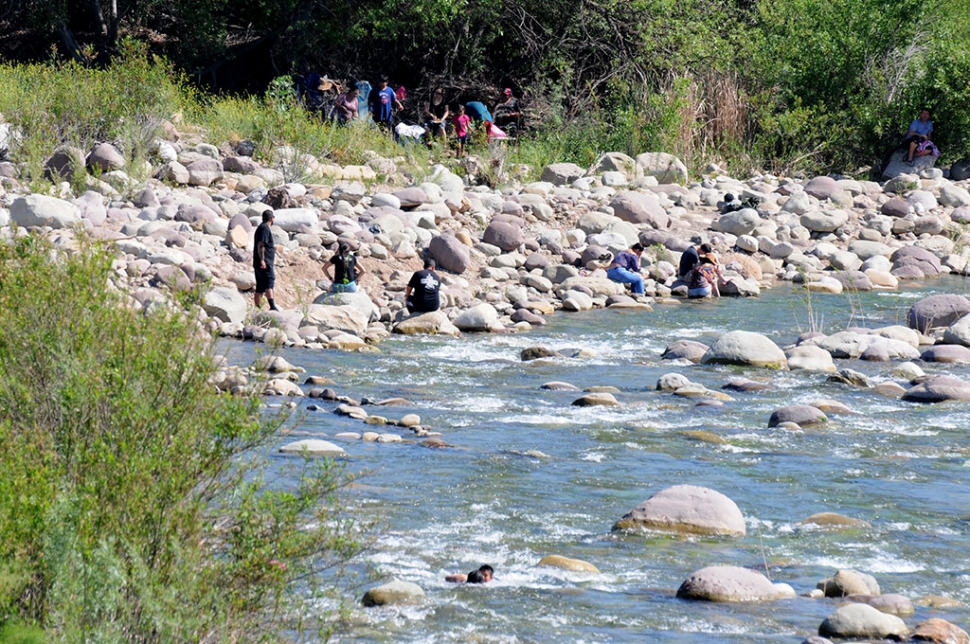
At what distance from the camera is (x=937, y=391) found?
11.4 metres

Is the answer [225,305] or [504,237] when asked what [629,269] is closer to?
[504,237]

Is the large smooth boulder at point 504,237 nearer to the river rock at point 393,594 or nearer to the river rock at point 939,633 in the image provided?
the river rock at point 393,594

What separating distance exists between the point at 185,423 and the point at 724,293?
14455 mm

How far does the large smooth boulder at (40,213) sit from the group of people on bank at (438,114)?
876 cm

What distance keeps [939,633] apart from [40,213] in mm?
12254

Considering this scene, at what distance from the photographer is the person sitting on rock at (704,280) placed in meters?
18.1

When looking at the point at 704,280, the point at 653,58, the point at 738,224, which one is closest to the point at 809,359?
the point at 704,280

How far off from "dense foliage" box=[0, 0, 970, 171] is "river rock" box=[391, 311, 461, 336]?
1085cm

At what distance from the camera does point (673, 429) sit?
33.6ft

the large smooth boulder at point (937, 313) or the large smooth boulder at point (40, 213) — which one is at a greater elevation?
the large smooth boulder at point (40, 213)

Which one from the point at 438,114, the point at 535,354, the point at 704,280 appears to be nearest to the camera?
the point at 535,354

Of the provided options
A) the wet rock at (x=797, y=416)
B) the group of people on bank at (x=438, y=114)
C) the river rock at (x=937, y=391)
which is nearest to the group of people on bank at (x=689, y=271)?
the group of people on bank at (x=438, y=114)

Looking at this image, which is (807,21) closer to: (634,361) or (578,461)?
(634,361)

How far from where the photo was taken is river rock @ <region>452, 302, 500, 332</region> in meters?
15.2
